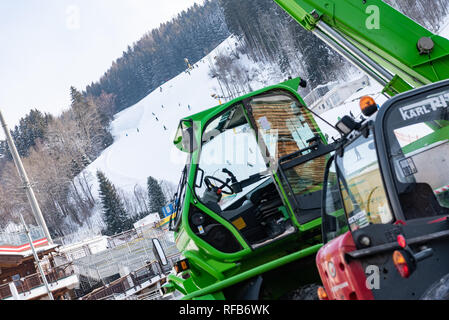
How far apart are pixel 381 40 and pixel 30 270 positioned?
1360 inches

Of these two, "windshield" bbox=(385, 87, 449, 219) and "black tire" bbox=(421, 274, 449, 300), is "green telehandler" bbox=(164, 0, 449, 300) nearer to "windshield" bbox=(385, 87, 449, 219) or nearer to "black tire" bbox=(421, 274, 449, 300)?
"windshield" bbox=(385, 87, 449, 219)

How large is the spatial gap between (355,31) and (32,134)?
11129cm

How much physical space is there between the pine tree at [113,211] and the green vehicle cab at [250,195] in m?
67.7

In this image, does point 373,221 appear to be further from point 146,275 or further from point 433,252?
point 146,275

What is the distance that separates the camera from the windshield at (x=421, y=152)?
3.03 metres

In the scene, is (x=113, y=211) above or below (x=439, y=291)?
above

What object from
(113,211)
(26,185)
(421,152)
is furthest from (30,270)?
(113,211)

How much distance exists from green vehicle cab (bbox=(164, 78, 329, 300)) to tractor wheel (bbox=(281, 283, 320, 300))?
0.60ft

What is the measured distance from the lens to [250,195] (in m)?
6.34

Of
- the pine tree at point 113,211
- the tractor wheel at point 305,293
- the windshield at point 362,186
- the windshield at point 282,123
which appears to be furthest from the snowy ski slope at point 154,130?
the windshield at point 362,186

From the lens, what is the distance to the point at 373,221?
127 inches

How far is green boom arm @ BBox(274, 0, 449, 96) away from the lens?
16.5 ft

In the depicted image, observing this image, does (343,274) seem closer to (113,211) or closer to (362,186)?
(362,186)
